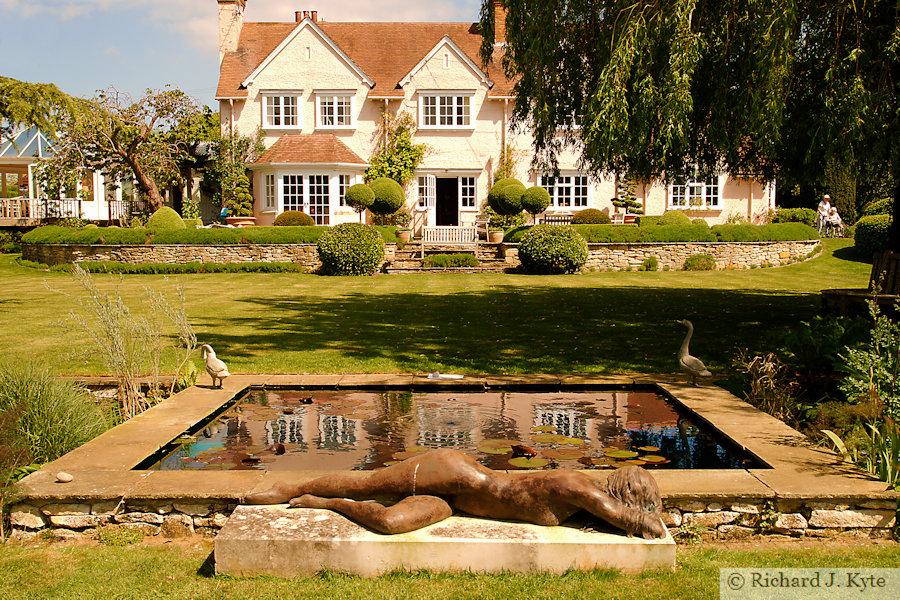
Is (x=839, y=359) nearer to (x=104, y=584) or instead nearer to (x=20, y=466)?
(x=104, y=584)

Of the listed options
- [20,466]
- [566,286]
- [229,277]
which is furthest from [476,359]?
[229,277]

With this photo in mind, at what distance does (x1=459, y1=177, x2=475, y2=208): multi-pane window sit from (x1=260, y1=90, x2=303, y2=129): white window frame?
7.57 m

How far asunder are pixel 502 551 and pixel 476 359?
5863 mm

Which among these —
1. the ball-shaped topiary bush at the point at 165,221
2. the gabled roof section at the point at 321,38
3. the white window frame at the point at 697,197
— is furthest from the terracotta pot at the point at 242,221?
the white window frame at the point at 697,197

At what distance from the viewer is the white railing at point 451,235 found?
28312 millimetres

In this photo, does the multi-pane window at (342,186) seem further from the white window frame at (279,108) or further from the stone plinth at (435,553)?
the stone plinth at (435,553)

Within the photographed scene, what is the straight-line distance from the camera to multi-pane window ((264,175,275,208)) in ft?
105

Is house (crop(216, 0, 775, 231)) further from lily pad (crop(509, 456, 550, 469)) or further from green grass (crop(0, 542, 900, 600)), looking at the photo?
green grass (crop(0, 542, 900, 600))

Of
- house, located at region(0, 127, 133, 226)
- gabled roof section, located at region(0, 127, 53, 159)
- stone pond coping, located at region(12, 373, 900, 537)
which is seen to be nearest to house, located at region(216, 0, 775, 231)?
house, located at region(0, 127, 133, 226)

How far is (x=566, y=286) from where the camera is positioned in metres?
20.5

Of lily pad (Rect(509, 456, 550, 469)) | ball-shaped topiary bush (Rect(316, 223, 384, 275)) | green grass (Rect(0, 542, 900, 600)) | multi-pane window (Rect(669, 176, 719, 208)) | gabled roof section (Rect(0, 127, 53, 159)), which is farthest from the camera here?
gabled roof section (Rect(0, 127, 53, 159))

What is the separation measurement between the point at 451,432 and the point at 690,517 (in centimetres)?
248

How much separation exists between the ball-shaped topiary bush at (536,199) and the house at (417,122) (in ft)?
8.88

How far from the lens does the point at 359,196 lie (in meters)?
29.4
